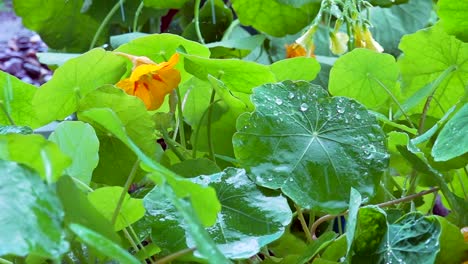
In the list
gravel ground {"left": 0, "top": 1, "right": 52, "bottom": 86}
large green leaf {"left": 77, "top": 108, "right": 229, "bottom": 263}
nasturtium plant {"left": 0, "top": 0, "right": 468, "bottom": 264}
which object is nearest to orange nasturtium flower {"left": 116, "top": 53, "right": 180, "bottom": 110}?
nasturtium plant {"left": 0, "top": 0, "right": 468, "bottom": 264}

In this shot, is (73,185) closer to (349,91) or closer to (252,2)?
(349,91)

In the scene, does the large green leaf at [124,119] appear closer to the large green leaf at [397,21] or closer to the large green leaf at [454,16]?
the large green leaf at [454,16]

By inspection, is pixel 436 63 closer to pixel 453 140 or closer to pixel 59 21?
pixel 453 140

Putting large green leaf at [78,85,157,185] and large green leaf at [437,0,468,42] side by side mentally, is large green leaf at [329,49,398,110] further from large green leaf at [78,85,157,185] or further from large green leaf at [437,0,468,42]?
large green leaf at [78,85,157,185]

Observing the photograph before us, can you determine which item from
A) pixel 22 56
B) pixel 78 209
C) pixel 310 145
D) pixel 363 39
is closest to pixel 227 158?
pixel 310 145

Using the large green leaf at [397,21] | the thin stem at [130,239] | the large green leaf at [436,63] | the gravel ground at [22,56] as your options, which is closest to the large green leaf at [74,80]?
the thin stem at [130,239]
